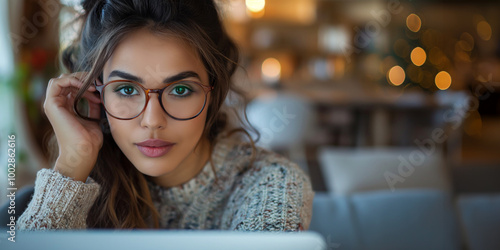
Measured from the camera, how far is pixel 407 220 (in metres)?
1.41

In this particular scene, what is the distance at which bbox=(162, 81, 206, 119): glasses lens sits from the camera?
0.81 m

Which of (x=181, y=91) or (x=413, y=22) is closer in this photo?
(x=181, y=91)

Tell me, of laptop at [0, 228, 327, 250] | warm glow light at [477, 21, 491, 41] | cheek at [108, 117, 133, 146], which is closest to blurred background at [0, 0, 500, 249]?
warm glow light at [477, 21, 491, 41]

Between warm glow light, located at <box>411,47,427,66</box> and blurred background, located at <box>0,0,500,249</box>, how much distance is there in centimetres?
2

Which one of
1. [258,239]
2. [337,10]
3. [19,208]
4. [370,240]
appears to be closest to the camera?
[258,239]

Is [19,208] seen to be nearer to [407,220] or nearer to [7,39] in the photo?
[407,220]

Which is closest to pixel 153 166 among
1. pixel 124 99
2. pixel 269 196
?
pixel 124 99

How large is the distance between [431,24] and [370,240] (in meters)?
6.84

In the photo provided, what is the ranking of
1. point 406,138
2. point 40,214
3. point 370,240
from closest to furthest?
point 40,214, point 370,240, point 406,138

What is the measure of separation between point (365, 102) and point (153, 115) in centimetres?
381

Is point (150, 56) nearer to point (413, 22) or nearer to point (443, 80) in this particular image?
point (443, 80)

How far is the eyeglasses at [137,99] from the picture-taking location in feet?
2.61

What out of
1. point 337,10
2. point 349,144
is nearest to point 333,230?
point 349,144

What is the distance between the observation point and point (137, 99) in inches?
31.7
